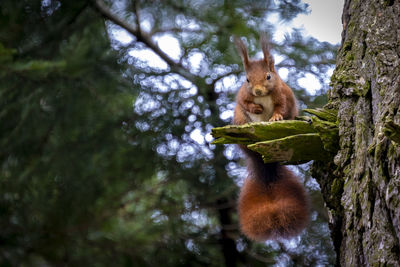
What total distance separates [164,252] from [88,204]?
640 mm

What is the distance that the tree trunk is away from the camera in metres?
0.90

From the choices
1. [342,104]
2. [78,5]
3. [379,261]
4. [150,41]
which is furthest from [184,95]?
[379,261]

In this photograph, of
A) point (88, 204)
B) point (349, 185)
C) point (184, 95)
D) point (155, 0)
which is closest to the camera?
point (349, 185)

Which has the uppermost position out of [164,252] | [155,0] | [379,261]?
[155,0]

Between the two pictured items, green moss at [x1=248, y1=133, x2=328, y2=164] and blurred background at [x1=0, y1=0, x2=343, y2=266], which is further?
blurred background at [x1=0, y1=0, x2=343, y2=266]

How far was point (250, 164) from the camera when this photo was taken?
1.74 m

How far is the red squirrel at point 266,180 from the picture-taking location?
1.28 metres

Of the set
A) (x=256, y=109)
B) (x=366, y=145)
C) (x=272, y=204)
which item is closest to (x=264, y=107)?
(x=256, y=109)

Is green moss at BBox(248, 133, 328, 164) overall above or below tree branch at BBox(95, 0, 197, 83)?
below

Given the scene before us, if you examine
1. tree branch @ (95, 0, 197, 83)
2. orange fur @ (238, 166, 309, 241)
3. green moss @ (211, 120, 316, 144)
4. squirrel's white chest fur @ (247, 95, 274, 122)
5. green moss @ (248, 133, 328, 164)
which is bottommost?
orange fur @ (238, 166, 309, 241)

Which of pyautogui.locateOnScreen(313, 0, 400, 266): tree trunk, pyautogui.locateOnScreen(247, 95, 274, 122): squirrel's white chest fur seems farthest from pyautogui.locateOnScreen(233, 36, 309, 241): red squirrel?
pyautogui.locateOnScreen(313, 0, 400, 266): tree trunk

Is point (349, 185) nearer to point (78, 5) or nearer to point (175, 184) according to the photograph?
point (175, 184)

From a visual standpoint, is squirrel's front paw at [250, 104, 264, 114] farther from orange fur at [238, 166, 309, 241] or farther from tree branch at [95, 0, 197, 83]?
tree branch at [95, 0, 197, 83]

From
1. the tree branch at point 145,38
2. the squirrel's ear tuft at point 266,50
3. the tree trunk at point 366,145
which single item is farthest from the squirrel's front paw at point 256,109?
the tree branch at point 145,38
